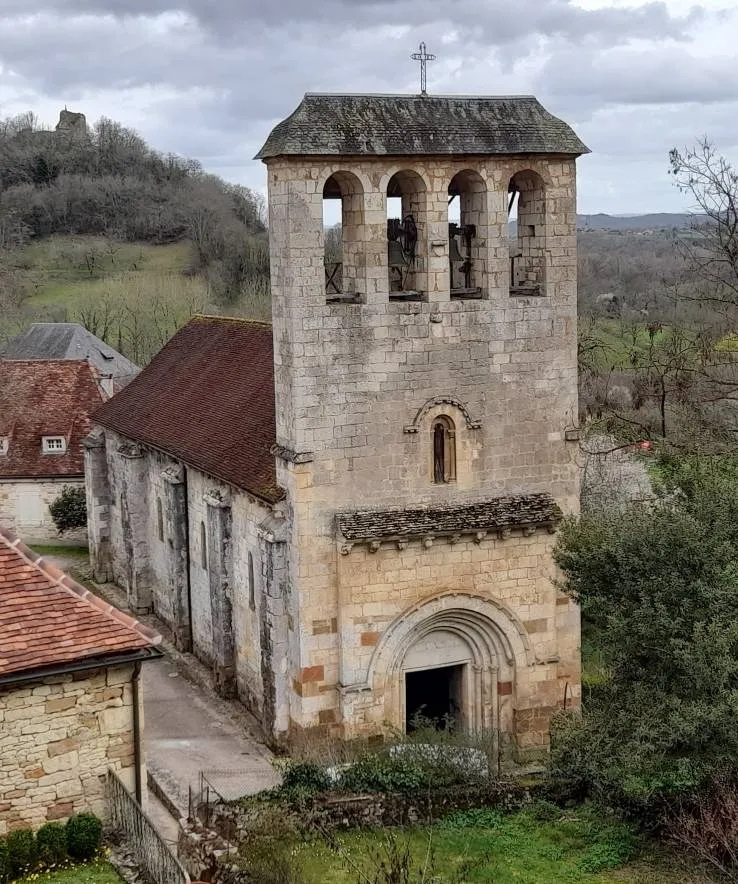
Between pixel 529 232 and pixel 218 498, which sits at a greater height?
pixel 529 232

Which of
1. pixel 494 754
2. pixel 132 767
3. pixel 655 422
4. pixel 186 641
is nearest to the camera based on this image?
pixel 132 767

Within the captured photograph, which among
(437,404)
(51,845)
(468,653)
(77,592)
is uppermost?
(437,404)

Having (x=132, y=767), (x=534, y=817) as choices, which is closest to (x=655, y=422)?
(x=534, y=817)

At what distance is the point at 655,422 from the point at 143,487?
14.4 metres

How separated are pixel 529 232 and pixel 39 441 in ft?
67.2

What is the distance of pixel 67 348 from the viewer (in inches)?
2015

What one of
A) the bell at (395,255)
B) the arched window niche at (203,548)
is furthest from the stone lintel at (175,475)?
the bell at (395,255)

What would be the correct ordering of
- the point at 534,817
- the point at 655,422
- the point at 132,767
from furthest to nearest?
1. the point at 655,422
2. the point at 534,817
3. the point at 132,767

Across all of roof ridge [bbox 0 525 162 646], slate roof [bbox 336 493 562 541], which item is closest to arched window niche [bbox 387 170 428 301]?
slate roof [bbox 336 493 562 541]

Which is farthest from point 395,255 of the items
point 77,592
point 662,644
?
point 77,592

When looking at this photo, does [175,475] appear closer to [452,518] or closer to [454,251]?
[452,518]

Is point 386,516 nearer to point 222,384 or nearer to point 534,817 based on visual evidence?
point 534,817

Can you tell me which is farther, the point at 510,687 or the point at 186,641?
the point at 186,641

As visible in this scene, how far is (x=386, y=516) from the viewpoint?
62.0 feet
